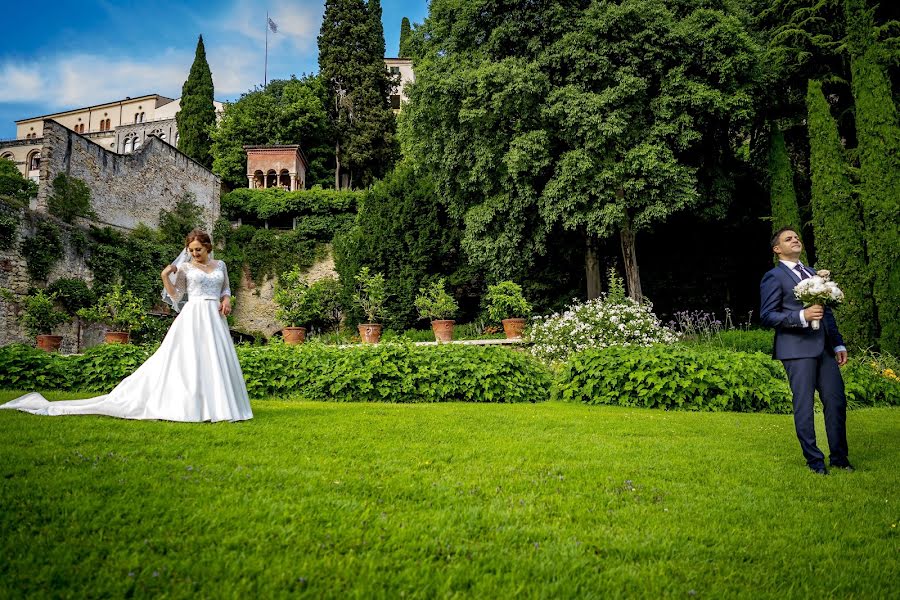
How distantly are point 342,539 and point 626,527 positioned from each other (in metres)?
1.41

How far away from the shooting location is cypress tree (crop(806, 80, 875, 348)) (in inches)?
519

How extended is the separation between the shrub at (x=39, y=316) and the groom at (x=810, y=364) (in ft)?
57.7

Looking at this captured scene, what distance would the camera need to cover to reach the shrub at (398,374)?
8430 millimetres

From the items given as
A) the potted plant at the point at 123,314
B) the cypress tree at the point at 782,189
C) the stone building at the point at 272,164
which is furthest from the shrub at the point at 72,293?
the cypress tree at the point at 782,189

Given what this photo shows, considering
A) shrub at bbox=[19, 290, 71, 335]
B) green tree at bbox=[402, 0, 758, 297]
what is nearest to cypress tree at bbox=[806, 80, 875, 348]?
green tree at bbox=[402, 0, 758, 297]

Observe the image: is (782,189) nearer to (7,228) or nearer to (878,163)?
(878,163)

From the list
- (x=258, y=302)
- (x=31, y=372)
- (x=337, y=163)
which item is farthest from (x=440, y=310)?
(x=337, y=163)

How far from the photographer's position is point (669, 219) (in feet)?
57.5

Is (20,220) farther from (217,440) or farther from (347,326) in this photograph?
(217,440)

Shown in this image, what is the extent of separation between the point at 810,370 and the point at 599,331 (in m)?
7.21

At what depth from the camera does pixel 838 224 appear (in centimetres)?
1359

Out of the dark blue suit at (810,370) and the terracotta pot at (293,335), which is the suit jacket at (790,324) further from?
the terracotta pot at (293,335)

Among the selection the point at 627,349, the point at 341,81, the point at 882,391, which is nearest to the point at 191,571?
the point at 627,349

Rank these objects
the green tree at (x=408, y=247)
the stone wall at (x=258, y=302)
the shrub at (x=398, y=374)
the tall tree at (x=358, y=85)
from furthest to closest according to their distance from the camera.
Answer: the tall tree at (x=358, y=85)
the stone wall at (x=258, y=302)
the green tree at (x=408, y=247)
the shrub at (x=398, y=374)
